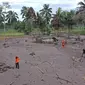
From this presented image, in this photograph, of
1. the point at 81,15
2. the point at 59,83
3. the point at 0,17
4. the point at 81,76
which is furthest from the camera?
the point at 0,17

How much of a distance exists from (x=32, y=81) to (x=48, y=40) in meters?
28.9

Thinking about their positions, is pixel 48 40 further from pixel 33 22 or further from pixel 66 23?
pixel 66 23

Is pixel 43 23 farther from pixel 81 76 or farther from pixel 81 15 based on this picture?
pixel 81 76

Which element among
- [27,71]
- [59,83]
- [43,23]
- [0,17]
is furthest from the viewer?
[0,17]

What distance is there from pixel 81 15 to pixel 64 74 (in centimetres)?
2719

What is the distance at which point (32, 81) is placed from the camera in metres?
15.2

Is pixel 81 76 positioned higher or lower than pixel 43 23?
lower

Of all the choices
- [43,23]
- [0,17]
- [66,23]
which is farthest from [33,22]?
[0,17]

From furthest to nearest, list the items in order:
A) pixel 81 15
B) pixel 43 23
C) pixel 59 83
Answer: pixel 43 23 → pixel 81 15 → pixel 59 83

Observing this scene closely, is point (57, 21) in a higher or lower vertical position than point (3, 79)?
higher

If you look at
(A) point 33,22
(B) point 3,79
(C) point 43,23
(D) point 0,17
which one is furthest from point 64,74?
(D) point 0,17

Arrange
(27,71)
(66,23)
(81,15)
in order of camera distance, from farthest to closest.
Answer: (66,23), (81,15), (27,71)

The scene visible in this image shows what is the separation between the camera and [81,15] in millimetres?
43031

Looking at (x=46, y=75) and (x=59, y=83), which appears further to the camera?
(x=46, y=75)
